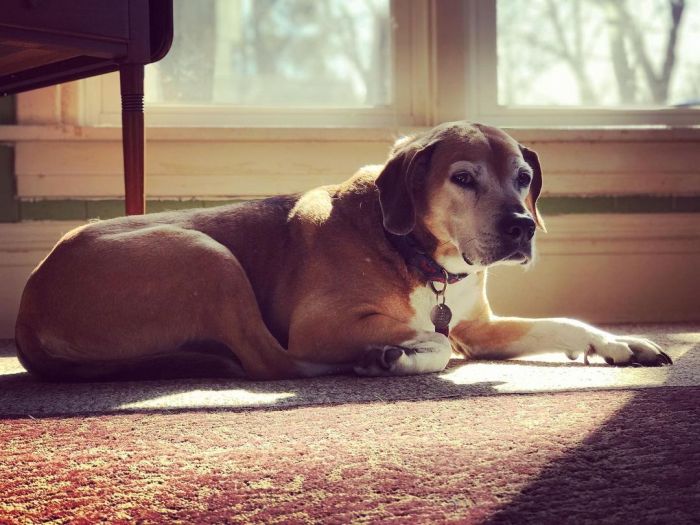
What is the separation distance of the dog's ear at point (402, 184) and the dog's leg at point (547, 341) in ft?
1.39

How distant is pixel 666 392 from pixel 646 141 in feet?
6.42

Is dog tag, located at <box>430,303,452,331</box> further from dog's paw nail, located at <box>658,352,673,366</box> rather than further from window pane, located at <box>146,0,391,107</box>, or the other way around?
window pane, located at <box>146,0,391,107</box>

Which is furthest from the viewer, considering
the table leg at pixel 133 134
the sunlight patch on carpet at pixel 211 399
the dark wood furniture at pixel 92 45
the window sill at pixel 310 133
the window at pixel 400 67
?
the window at pixel 400 67

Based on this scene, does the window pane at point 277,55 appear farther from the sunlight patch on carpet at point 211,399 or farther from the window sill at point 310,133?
the sunlight patch on carpet at point 211,399

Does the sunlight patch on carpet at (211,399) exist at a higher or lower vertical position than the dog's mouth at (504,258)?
Answer: lower

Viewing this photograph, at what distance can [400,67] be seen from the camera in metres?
3.37

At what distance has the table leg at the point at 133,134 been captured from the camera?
2.29 m

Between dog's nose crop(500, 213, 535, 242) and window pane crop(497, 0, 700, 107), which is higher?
window pane crop(497, 0, 700, 107)

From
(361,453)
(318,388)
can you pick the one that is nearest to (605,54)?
(318,388)

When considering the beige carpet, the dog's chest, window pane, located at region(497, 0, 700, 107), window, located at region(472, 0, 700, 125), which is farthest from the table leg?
window pane, located at region(497, 0, 700, 107)

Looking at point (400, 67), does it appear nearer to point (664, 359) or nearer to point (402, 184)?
point (402, 184)

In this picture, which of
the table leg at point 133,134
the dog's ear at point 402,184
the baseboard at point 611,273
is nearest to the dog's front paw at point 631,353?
the dog's ear at point 402,184

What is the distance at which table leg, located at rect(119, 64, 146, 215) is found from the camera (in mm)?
2289

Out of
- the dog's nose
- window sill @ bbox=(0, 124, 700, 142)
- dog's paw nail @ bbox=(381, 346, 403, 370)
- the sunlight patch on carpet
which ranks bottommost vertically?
the sunlight patch on carpet
